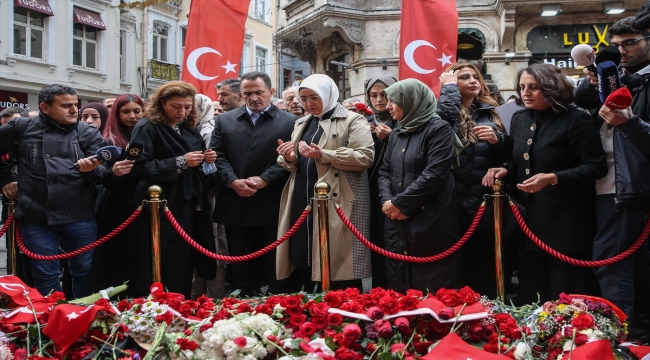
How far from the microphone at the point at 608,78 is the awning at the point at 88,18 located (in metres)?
21.7

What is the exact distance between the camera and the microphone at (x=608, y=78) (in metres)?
3.42

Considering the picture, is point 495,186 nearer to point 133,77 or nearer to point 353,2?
point 353,2

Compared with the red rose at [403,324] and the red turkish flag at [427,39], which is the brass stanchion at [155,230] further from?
the red turkish flag at [427,39]

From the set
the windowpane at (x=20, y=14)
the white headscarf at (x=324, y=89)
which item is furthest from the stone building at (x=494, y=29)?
the windowpane at (x=20, y=14)

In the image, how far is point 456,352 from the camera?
2398 mm

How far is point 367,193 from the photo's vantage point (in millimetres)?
4578

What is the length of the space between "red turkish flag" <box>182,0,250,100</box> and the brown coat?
105 inches

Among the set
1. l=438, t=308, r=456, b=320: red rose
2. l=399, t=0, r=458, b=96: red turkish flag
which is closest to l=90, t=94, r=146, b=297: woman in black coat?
l=438, t=308, r=456, b=320: red rose

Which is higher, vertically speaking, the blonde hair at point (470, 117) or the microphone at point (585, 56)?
the microphone at point (585, 56)

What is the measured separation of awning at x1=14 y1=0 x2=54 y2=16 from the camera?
19.3 metres

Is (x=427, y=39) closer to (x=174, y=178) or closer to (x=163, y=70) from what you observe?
(x=174, y=178)

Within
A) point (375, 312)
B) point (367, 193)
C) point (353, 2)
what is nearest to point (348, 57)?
point (353, 2)

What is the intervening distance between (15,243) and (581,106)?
4428 mm

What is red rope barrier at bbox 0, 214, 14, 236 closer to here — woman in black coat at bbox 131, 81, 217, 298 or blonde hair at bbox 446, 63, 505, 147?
woman in black coat at bbox 131, 81, 217, 298
